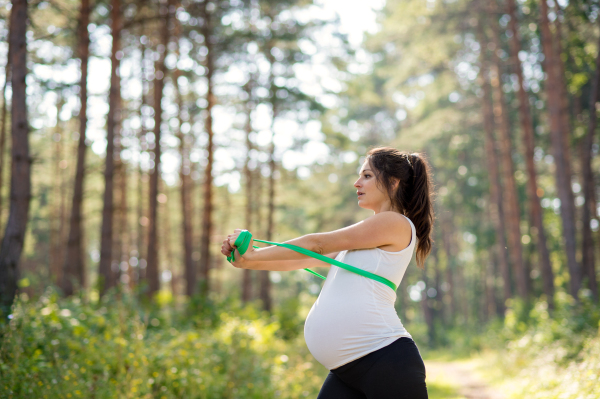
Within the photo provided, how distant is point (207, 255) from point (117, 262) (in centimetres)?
853

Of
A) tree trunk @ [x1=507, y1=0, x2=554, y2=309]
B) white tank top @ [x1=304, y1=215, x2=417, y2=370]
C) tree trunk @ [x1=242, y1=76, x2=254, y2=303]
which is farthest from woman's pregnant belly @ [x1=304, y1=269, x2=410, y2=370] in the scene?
tree trunk @ [x1=242, y1=76, x2=254, y2=303]

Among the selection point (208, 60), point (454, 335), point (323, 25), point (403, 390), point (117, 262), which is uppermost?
point (323, 25)

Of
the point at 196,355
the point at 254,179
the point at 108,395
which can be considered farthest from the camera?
the point at 254,179

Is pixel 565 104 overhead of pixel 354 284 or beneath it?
overhead

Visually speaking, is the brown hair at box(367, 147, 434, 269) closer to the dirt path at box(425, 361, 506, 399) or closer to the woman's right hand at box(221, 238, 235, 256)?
the woman's right hand at box(221, 238, 235, 256)

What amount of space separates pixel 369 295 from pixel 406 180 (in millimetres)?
724

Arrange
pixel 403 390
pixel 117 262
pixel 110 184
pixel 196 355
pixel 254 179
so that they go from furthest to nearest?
pixel 254 179
pixel 117 262
pixel 110 184
pixel 196 355
pixel 403 390

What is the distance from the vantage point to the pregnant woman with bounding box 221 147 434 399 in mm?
2539

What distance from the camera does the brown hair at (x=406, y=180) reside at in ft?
9.45

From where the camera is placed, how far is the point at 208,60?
15.8m

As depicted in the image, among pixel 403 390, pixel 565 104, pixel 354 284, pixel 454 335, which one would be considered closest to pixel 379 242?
pixel 354 284

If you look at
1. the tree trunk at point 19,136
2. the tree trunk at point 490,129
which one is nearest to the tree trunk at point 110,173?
the tree trunk at point 19,136

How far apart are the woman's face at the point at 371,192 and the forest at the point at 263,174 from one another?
0.66 m

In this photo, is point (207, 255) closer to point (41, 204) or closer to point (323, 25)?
point (323, 25)
